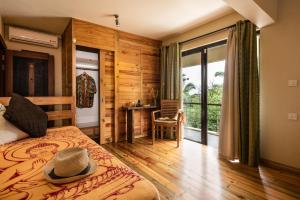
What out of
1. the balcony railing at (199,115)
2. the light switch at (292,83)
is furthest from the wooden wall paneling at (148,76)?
the light switch at (292,83)

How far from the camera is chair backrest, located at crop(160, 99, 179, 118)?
3811 mm

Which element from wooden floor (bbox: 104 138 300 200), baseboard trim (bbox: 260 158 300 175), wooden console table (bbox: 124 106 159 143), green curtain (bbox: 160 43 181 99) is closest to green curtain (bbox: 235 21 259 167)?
baseboard trim (bbox: 260 158 300 175)

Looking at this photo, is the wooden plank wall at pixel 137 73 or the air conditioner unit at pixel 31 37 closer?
the air conditioner unit at pixel 31 37

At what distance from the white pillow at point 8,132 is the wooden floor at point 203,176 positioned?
1.47 meters

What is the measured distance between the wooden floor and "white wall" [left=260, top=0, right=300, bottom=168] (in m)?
0.32

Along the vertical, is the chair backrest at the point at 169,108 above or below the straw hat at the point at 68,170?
above

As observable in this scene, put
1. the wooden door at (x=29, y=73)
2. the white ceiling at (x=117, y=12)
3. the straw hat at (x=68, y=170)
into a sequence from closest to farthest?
the straw hat at (x=68, y=170), the white ceiling at (x=117, y=12), the wooden door at (x=29, y=73)

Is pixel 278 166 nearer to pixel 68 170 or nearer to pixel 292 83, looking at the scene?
pixel 292 83

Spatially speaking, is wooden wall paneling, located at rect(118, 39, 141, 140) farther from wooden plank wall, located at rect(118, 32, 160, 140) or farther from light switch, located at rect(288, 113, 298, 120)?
light switch, located at rect(288, 113, 298, 120)

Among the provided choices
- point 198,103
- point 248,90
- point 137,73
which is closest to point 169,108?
point 198,103

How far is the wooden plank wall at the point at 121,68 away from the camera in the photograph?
3.33 meters

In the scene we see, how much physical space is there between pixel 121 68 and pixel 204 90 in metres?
1.86

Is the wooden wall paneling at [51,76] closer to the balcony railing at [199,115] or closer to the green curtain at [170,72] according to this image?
the green curtain at [170,72]

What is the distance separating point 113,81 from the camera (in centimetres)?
365
